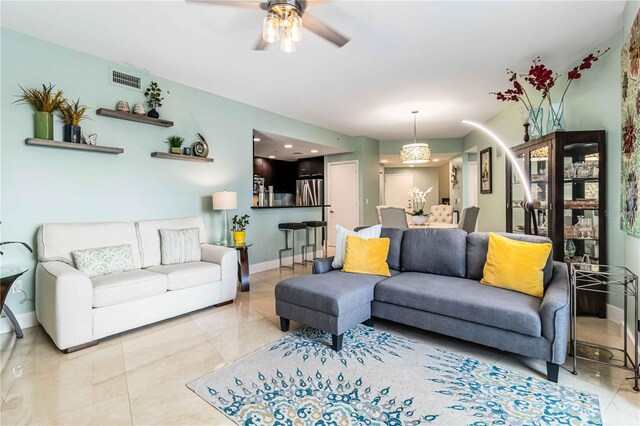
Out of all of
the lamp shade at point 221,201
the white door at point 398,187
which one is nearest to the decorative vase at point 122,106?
the lamp shade at point 221,201

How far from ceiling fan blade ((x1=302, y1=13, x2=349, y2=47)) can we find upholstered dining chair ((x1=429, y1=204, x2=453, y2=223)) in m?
5.23

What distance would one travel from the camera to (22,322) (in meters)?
2.79

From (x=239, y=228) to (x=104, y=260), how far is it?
1856 mm

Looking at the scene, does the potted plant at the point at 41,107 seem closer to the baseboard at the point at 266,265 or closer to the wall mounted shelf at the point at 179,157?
the wall mounted shelf at the point at 179,157

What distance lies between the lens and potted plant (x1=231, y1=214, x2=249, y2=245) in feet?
13.5

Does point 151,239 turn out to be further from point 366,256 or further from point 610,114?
point 610,114

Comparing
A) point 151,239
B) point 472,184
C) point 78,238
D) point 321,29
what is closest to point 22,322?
point 78,238

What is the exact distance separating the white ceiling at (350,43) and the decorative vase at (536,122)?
508 millimetres

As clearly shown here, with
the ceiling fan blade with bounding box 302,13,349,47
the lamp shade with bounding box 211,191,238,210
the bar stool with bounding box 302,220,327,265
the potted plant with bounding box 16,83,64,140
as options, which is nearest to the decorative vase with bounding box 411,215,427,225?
the bar stool with bounding box 302,220,327,265

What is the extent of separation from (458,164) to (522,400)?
7.28 meters

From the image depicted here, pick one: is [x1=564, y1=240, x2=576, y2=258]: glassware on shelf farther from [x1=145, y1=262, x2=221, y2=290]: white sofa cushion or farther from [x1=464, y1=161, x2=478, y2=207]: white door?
[x1=464, y1=161, x2=478, y2=207]: white door

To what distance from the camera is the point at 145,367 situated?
2195 mm

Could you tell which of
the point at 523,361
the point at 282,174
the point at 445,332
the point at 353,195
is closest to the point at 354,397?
the point at 445,332

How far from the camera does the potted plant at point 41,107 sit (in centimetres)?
281
